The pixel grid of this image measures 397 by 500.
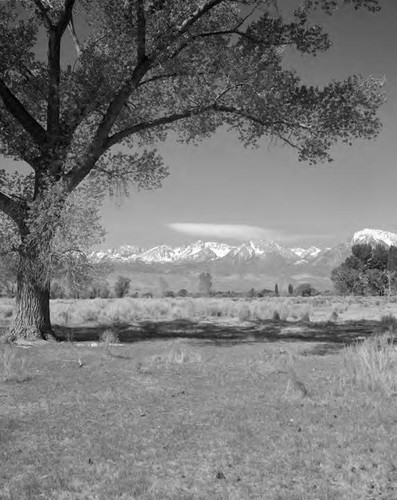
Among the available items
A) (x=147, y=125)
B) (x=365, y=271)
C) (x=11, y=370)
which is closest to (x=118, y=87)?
(x=147, y=125)

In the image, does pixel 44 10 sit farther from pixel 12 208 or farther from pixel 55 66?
pixel 12 208

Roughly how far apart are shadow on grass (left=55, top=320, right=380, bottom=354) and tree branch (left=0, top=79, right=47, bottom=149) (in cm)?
572

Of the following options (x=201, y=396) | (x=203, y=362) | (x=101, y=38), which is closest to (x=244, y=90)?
(x=101, y=38)

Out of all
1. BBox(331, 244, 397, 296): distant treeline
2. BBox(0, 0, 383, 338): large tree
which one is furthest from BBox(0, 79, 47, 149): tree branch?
BBox(331, 244, 397, 296): distant treeline

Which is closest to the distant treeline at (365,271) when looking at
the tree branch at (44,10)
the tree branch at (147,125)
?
the tree branch at (147,125)

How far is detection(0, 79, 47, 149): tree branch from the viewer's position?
15.0 metres

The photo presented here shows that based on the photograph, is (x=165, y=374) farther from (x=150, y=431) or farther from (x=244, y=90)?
(x=244, y=90)

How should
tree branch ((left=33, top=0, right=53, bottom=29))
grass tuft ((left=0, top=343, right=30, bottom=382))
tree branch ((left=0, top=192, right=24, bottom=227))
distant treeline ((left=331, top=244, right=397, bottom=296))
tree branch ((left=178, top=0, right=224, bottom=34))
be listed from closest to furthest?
1. grass tuft ((left=0, top=343, right=30, bottom=382))
2. tree branch ((left=178, top=0, right=224, bottom=34))
3. tree branch ((left=0, top=192, right=24, bottom=227))
4. tree branch ((left=33, top=0, right=53, bottom=29))
5. distant treeline ((left=331, top=244, right=397, bottom=296))

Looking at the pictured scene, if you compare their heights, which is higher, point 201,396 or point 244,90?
point 244,90

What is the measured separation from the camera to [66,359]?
12.0 metres

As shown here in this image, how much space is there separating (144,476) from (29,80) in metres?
13.6

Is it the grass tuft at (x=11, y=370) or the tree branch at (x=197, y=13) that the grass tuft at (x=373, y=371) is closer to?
the grass tuft at (x=11, y=370)

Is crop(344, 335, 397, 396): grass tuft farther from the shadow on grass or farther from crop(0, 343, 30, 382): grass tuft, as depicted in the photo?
crop(0, 343, 30, 382): grass tuft

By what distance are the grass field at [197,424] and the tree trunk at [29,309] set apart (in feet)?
5.04
